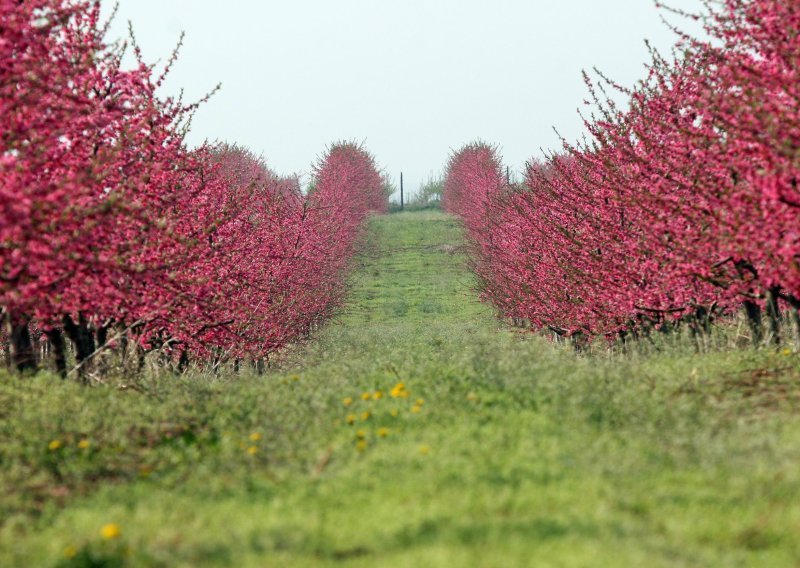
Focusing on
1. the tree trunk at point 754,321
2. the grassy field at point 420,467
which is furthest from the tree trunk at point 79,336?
the tree trunk at point 754,321

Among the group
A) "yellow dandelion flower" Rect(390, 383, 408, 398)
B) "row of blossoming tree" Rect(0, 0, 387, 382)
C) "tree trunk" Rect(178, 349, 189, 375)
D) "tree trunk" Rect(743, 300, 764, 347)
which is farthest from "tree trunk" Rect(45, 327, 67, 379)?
"tree trunk" Rect(743, 300, 764, 347)

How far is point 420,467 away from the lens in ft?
18.2

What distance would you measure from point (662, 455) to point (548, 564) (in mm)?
2212

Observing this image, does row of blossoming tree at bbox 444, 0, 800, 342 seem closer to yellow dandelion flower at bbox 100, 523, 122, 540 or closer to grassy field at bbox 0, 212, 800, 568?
grassy field at bbox 0, 212, 800, 568

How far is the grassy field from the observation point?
14.2 ft

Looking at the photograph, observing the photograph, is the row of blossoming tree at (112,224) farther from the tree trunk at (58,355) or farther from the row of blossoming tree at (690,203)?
the row of blossoming tree at (690,203)

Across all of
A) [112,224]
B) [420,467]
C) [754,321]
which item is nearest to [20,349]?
[112,224]

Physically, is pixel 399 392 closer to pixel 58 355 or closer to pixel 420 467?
pixel 420 467

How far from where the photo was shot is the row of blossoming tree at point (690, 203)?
7496 mm

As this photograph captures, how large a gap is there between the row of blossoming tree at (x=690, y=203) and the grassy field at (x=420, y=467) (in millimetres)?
1505

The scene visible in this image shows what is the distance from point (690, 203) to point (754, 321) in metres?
2.80

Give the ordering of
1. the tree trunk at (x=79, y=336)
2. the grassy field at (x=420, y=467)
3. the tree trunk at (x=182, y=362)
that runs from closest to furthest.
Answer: the grassy field at (x=420, y=467), the tree trunk at (x=79, y=336), the tree trunk at (x=182, y=362)

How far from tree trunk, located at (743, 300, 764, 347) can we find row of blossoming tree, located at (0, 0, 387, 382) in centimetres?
740

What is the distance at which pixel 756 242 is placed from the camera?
782 cm
